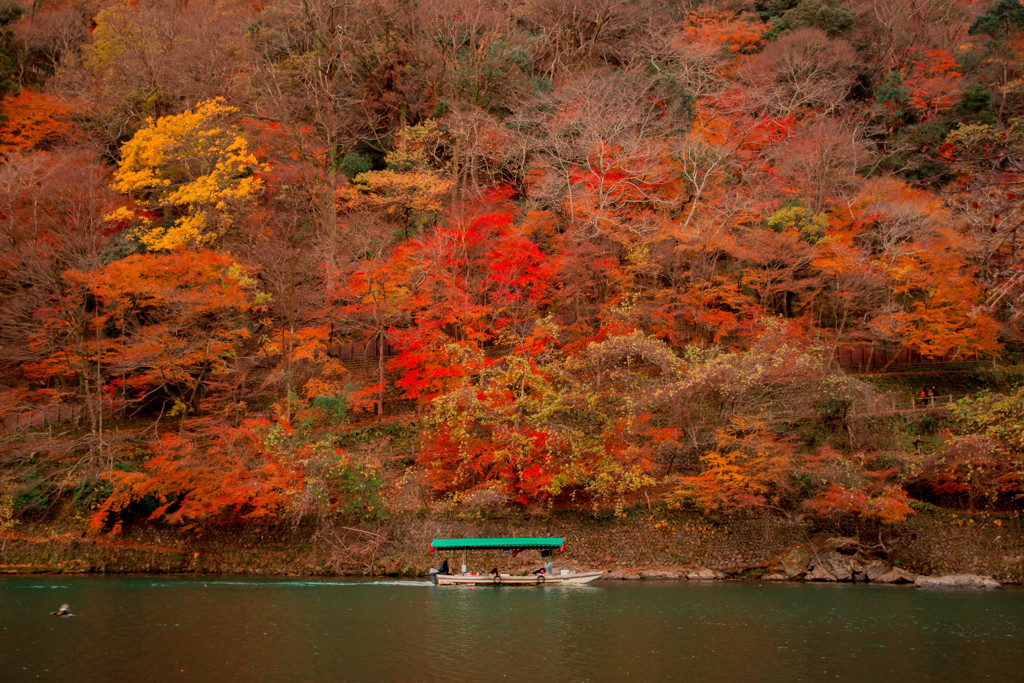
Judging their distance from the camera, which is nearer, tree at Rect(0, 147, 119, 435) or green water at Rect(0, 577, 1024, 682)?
green water at Rect(0, 577, 1024, 682)

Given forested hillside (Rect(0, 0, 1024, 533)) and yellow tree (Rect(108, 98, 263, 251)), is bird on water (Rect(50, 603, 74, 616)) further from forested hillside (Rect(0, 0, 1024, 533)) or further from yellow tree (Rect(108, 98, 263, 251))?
yellow tree (Rect(108, 98, 263, 251))

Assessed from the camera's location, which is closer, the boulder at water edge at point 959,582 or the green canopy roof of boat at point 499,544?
the boulder at water edge at point 959,582

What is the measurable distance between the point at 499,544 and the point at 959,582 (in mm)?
14846

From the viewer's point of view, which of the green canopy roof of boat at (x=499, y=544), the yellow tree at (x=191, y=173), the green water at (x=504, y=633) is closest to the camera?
the green water at (x=504, y=633)

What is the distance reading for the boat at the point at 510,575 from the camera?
2486 cm

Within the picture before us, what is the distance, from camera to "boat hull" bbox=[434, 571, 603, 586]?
81.4 ft

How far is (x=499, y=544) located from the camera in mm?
25531

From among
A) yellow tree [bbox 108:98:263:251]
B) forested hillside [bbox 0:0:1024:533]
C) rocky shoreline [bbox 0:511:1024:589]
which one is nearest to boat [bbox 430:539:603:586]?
rocky shoreline [bbox 0:511:1024:589]

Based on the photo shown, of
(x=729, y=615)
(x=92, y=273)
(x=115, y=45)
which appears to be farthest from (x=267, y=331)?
(x=729, y=615)

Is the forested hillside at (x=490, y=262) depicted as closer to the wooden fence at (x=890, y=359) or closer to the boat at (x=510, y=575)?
the wooden fence at (x=890, y=359)

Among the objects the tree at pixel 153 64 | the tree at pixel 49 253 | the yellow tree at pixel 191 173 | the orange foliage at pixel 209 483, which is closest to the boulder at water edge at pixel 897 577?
the orange foliage at pixel 209 483

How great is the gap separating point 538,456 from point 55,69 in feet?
124

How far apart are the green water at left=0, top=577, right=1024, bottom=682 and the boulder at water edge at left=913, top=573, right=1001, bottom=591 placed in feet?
3.17

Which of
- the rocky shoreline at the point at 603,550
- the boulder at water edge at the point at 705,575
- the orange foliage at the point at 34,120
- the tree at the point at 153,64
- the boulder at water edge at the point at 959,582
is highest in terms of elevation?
the tree at the point at 153,64
